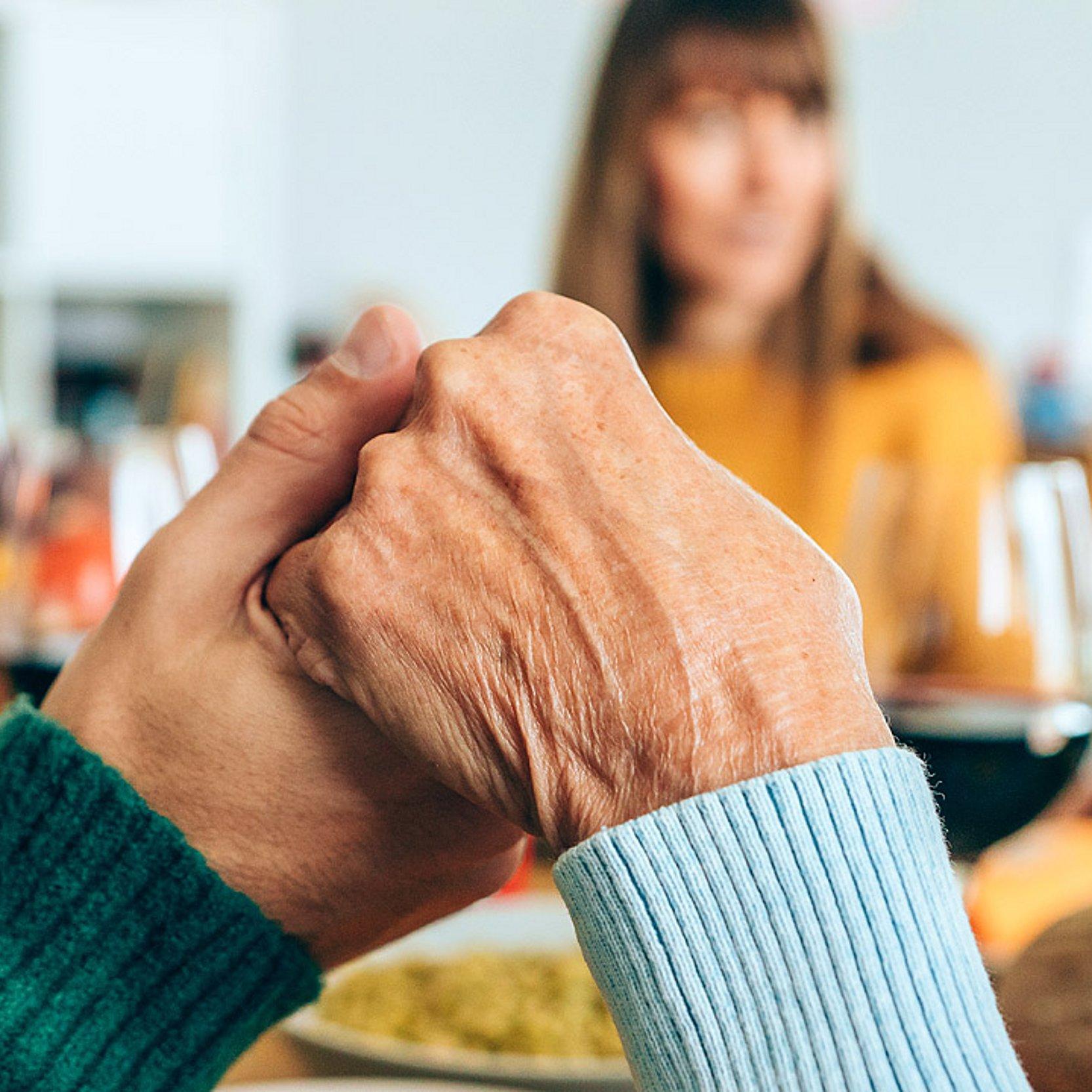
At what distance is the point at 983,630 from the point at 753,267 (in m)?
1.25

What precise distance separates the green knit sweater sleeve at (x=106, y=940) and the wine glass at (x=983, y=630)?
28 centimetres

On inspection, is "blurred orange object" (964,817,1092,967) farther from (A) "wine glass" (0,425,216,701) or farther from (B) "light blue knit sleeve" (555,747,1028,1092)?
(A) "wine glass" (0,425,216,701)

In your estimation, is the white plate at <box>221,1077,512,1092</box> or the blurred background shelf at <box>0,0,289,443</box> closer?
the white plate at <box>221,1077,512,1092</box>

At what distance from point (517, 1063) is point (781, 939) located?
173mm

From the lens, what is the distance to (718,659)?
0.29m

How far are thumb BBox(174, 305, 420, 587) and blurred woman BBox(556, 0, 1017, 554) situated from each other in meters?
1.29

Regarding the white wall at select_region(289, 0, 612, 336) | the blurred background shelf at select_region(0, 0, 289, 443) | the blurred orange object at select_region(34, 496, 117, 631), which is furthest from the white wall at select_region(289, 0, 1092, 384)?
the blurred orange object at select_region(34, 496, 117, 631)

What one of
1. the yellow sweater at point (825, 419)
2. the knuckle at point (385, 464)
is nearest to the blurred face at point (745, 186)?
the yellow sweater at point (825, 419)

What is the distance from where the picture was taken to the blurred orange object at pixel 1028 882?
0.67m

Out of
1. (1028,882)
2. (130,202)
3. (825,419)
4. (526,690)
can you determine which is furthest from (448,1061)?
(130,202)

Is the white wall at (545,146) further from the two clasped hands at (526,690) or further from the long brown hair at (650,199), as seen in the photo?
the two clasped hands at (526,690)

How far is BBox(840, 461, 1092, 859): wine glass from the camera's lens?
55 cm

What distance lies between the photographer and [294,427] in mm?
388

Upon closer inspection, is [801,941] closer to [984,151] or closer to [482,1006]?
[482,1006]
